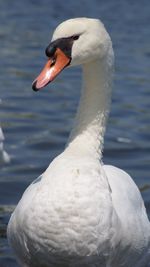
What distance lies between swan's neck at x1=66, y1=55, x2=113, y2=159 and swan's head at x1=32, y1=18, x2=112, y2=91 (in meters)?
0.12

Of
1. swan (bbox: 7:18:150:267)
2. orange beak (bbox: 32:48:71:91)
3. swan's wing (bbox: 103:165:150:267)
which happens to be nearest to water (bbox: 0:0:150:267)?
swan's wing (bbox: 103:165:150:267)

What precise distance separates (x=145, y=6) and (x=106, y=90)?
10.6 m

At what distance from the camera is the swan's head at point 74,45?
4539 mm

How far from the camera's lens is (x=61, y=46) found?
4.55 metres

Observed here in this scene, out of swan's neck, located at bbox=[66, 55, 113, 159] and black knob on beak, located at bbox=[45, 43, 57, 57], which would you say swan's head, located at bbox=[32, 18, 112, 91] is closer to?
black knob on beak, located at bbox=[45, 43, 57, 57]

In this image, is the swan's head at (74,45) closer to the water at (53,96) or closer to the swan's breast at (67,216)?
the swan's breast at (67,216)

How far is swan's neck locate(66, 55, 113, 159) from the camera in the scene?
4.83 metres

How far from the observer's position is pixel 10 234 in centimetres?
476

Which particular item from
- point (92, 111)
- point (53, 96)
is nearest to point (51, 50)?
point (92, 111)

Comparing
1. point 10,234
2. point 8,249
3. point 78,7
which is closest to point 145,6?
point 78,7

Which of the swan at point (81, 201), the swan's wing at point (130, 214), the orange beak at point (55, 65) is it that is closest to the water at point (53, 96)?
the swan's wing at point (130, 214)

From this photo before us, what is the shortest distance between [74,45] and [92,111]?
1.71 feet

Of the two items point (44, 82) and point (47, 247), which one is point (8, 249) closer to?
point (47, 247)

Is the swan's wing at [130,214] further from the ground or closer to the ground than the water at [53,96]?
further from the ground
